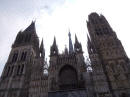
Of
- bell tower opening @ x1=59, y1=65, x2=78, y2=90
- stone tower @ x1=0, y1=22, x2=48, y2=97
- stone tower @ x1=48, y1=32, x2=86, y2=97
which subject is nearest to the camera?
stone tower @ x1=48, y1=32, x2=86, y2=97

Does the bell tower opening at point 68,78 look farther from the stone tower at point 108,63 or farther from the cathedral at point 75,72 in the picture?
the stone tower at point 108,63

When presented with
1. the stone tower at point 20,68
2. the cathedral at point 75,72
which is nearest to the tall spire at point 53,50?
the cathedral at point 75,72

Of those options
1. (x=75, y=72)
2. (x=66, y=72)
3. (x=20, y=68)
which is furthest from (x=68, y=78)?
(x=20, y=68)

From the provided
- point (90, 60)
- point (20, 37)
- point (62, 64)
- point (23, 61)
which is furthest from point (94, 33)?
point (20, 37)

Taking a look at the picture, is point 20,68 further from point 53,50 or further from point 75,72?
point 75,72

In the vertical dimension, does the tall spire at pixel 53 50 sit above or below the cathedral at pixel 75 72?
above

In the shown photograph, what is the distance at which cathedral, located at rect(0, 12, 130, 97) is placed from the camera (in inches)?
811

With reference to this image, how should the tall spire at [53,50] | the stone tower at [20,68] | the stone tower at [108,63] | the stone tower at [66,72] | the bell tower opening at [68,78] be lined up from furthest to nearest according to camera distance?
the tall spire at [53,50]
the stone tower at [20,68]
the bell tower opening at [68,78]
the stone tower at [66,72]
the stone tower at [108,63]

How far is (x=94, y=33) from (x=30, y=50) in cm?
1728

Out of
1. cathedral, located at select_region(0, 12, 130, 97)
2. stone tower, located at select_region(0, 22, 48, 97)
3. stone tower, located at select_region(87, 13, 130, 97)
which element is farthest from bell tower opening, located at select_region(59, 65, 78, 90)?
stone tower, located at select_region(0, 22, 48, 97)

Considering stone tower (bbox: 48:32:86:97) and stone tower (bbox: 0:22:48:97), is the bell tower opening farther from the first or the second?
stone tower (bbox: 0:22:48:97)

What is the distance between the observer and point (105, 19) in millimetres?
33375

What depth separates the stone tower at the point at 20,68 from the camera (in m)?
23.9

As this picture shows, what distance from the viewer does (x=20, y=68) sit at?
27516 mm
